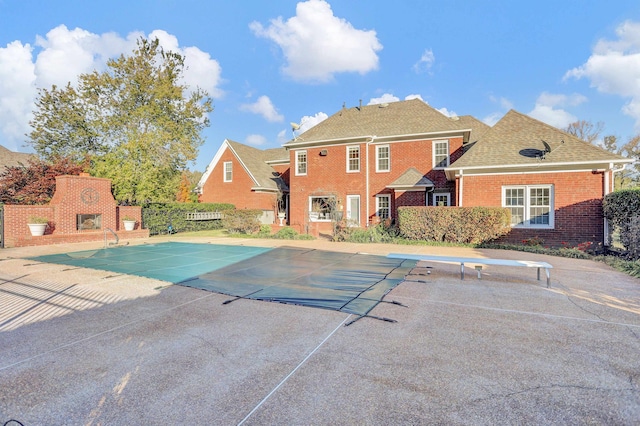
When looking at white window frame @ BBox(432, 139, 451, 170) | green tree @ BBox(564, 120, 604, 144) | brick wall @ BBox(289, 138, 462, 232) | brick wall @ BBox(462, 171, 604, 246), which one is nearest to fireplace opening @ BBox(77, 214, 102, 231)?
brick wall @ BBox(289, 138, 462, 232)

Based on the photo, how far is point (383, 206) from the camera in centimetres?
1978

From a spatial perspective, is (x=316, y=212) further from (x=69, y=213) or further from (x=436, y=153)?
(x=69, y=213)

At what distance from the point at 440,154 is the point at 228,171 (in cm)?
1630

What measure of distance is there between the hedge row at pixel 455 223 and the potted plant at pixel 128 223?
A: 14.0 m

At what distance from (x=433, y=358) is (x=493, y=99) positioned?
2574 cm

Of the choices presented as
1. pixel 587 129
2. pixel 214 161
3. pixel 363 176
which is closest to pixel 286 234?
pixel 363 176

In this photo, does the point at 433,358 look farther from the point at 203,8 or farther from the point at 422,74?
the point at 422,74

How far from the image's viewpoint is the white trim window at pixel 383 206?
19.6m

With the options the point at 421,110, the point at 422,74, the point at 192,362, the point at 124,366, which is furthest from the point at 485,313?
the point at 422,74

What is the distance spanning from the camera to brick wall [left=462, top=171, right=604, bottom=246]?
12.6 meters

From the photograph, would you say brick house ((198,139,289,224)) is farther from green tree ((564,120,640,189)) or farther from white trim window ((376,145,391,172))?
green tree ((564,120,640,189))

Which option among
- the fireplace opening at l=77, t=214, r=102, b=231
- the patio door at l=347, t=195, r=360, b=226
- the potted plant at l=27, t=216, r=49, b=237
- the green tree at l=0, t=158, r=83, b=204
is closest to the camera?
the potted plant at l=27, t=216, r=49, b=237

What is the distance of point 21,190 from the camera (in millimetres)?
16422

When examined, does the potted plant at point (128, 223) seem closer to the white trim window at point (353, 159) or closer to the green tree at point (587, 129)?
the white trim window at point (353, 159)
